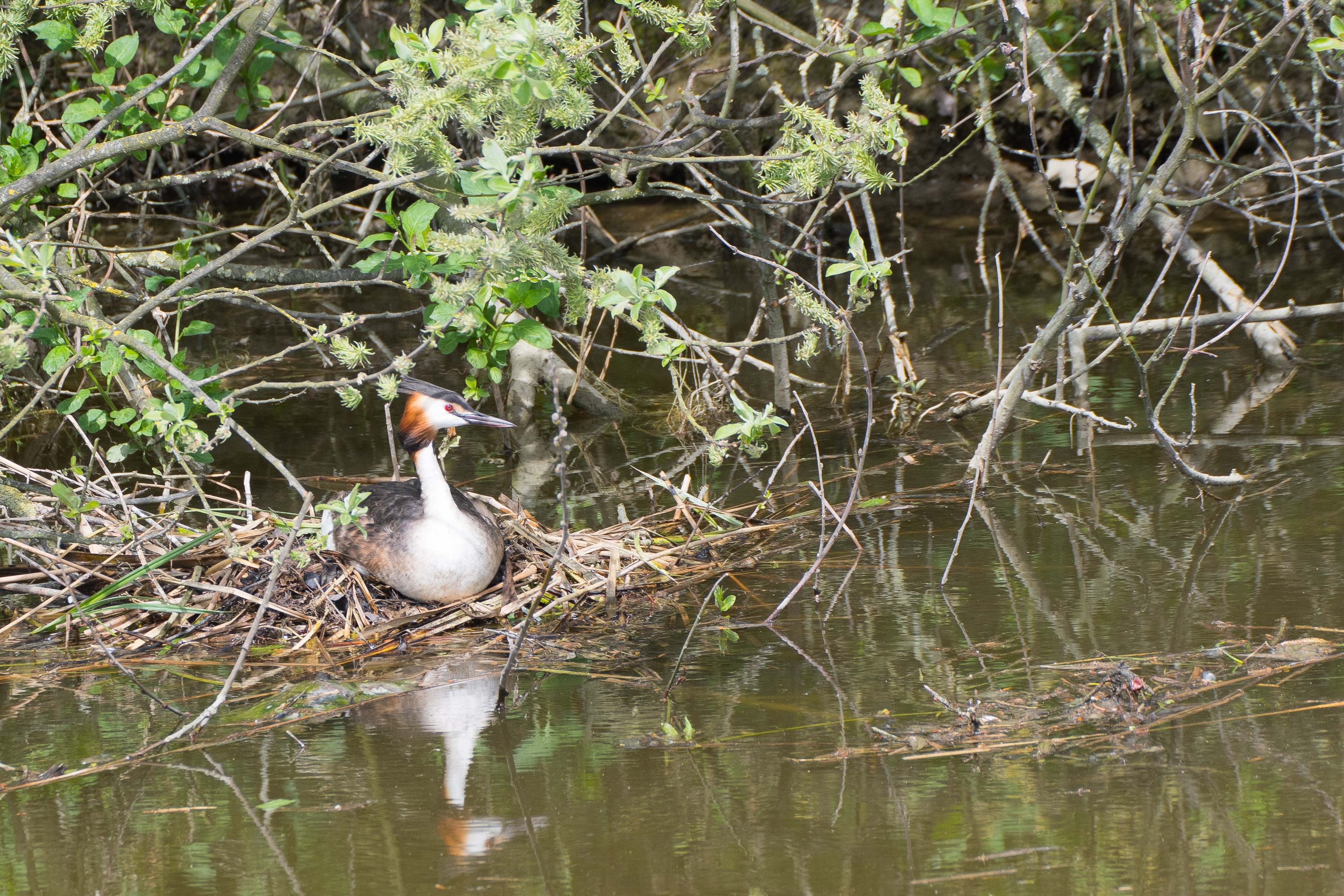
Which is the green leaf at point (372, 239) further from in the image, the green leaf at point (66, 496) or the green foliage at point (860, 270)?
the green foliage at point (860, 270)

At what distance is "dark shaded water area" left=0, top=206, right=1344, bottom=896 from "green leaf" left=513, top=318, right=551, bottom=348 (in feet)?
3.07

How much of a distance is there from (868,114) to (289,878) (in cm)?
277

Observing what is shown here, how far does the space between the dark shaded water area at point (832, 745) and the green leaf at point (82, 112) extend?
1885 millimetres

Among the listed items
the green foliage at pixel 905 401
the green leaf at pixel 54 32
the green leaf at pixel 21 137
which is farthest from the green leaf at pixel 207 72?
the green foliage at pixel 905 401

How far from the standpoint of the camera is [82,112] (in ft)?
14.8

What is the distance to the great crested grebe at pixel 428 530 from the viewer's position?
163 inches

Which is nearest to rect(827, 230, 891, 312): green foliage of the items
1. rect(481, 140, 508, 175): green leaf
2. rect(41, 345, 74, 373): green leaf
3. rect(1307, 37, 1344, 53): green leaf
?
rect(481, 140, 508, 175): green leaf

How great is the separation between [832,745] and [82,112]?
11.4 ft

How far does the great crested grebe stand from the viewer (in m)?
4.15

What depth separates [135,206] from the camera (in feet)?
42.5

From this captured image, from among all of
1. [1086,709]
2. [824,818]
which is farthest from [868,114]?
[824,818]

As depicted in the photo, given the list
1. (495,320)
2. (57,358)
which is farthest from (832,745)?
(57,358)

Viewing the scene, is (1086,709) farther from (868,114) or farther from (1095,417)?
(1095,417)

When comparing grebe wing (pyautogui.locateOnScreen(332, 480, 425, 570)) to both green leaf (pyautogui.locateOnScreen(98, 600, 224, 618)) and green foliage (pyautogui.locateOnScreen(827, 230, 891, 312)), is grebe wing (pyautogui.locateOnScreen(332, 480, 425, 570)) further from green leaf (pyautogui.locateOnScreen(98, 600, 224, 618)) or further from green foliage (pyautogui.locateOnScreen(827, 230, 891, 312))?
green foliage (pyautogui.locateOnScreen(827, 230, 891, 312))
